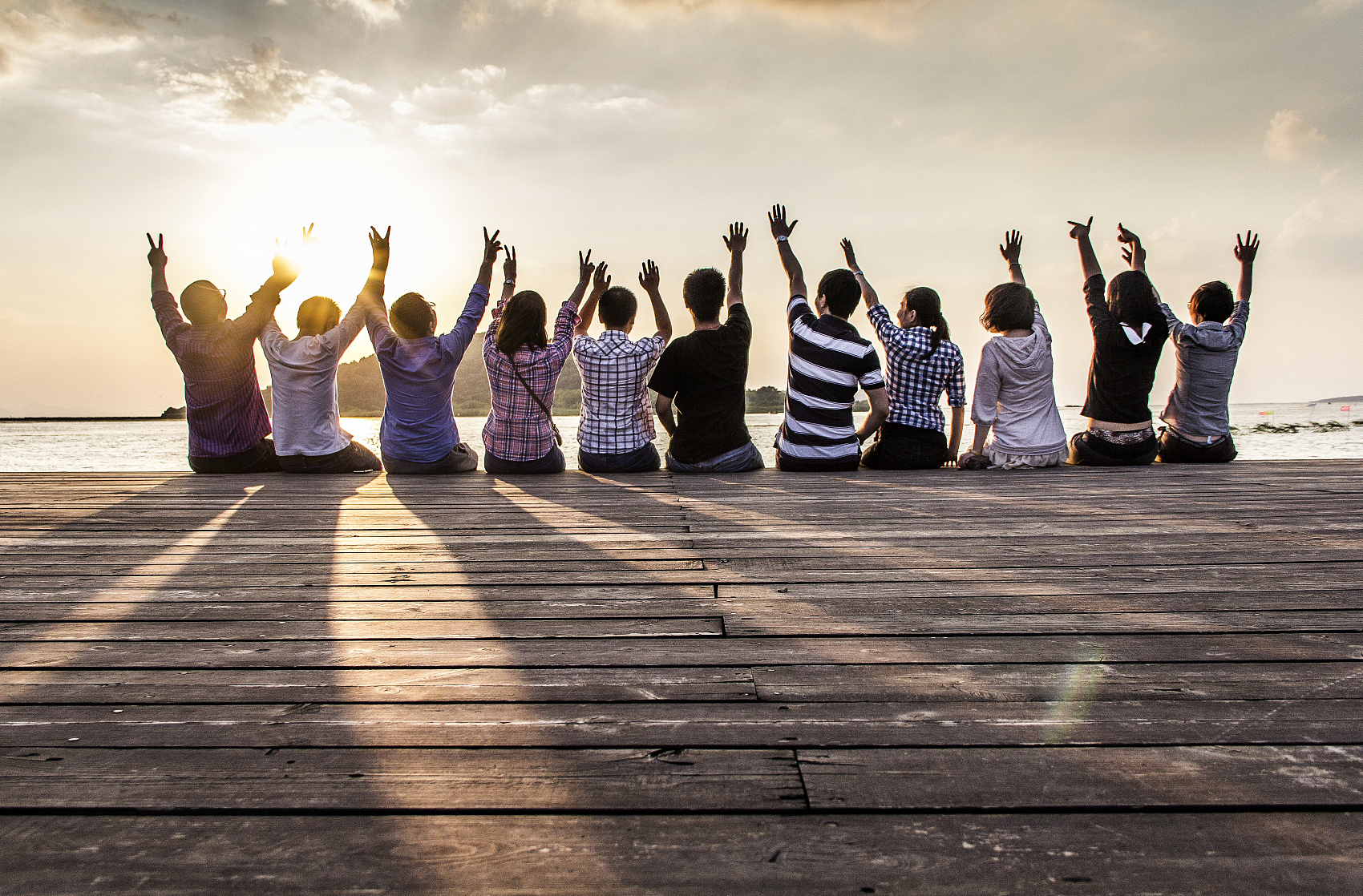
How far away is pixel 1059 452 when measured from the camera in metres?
5.09

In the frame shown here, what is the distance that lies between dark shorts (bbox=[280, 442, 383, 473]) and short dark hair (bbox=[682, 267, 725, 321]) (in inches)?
95.0

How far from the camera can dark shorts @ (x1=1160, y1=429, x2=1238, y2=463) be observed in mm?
5316

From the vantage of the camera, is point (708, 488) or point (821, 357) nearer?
point (708, 488)

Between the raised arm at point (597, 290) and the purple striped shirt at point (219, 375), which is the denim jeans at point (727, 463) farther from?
the purple striped shirt at point (219, 375)

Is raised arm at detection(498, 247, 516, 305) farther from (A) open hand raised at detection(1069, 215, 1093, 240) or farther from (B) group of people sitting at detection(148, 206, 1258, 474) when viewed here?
(A) open hand raised at detection(1069, 215, 1093, 240)

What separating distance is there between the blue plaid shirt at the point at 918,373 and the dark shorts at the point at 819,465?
41 cm

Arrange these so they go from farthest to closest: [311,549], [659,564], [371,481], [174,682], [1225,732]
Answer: [371,481] → [311,549] → [659,564] → [174,682] → [1225,732]

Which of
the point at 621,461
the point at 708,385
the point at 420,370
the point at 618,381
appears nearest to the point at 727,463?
the point at 708,385

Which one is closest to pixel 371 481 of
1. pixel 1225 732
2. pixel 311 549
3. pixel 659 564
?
pixel 311 549

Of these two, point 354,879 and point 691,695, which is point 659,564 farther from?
point 354,879

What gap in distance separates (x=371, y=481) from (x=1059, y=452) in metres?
Result: 4.45

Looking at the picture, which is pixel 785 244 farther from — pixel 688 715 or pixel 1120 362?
pixel 688 715

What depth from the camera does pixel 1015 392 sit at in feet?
16.5

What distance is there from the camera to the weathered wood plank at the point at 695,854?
0.96 m
